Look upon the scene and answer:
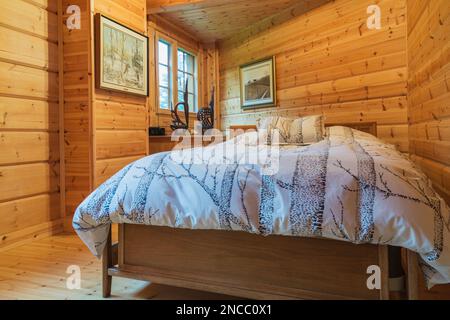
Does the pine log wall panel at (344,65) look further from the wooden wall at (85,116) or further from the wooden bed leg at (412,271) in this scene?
the wooden bed leg at (412,271)

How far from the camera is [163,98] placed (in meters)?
3.96

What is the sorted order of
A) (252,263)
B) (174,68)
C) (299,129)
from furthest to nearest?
(174,68) < (299,129) < (252,263)

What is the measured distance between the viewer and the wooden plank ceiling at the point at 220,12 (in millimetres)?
Answer: 3254

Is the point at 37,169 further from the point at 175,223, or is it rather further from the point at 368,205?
the point at 368,205

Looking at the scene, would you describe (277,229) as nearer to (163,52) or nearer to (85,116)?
(85,116)

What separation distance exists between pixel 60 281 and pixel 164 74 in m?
2.92

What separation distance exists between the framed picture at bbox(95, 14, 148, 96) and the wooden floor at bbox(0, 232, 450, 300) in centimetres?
140

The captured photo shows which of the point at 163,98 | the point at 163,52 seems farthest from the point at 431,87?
the point at 163,52

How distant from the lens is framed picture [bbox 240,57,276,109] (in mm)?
3781

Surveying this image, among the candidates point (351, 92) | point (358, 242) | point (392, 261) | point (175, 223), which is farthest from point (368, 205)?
point (351, 92)

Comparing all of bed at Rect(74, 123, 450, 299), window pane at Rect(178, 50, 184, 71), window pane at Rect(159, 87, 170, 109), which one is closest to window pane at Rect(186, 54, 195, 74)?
window pane at Rect(178, 50, 184, 71)

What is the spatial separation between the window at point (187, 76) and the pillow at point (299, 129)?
189 cm

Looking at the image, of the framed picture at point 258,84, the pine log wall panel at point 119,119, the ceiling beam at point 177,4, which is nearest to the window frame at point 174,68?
the ceiling beam at point 177,4

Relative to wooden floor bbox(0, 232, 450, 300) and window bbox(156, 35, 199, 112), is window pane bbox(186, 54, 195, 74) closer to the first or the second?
window bbox(156, 35, 199, 112)
